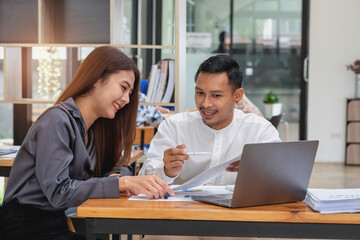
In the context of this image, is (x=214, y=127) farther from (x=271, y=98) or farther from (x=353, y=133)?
(x=271, y=98)

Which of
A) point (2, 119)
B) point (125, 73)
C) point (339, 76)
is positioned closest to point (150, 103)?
point (2, 119)

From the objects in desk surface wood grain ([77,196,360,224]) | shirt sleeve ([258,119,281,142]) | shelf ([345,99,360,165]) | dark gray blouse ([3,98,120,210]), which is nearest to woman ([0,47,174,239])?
dark gray blouse ([3,98,120,210])

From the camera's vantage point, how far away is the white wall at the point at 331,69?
8.16 meters

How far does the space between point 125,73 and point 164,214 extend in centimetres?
70

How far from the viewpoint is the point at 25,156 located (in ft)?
5.59

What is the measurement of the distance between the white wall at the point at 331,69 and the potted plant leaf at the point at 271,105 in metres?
0.52

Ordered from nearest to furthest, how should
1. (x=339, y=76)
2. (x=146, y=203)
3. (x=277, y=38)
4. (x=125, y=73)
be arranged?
(x=146, y=203), (x=125, y=73), (x=339, y=76), (x=277, y=38)

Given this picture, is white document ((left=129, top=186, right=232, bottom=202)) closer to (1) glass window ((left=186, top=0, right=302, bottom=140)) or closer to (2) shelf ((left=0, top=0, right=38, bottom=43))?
(2) shelf ((left=0, top=0, right=38, bottom=43))

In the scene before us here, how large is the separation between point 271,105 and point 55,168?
701 centimetres

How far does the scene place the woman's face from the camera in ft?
6.24

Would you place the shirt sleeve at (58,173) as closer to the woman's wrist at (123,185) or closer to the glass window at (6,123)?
the woman's wrist at (123,185)

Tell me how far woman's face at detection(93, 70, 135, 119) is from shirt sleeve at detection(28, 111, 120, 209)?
0.24m

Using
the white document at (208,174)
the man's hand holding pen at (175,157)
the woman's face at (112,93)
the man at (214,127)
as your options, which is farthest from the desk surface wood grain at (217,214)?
the man at (214,127)

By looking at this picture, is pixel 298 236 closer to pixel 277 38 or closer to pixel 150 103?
pixel 150 103
